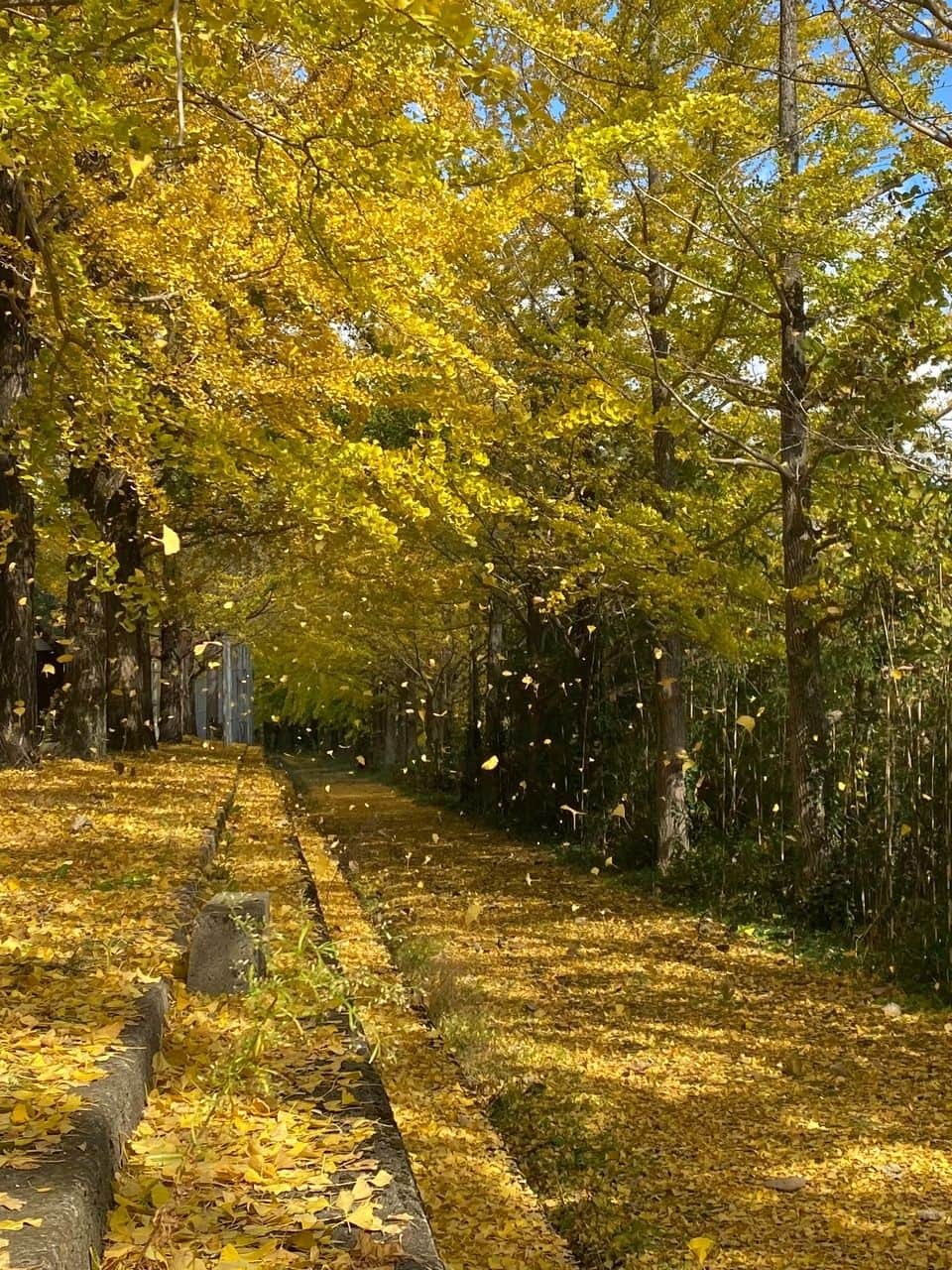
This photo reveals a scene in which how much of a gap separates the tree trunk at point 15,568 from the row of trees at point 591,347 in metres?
0.04

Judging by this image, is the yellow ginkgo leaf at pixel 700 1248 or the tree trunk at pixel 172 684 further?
the tree trunk at pixel 172 684

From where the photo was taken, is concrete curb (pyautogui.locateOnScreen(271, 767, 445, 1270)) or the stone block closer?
concrete curb (pyautogui.locateOnScreen(271, 767, 445, 1270))

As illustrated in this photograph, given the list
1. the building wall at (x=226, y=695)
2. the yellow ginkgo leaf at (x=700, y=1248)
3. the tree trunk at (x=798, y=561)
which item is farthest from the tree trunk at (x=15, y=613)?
the building wall at (x=226, y=695)

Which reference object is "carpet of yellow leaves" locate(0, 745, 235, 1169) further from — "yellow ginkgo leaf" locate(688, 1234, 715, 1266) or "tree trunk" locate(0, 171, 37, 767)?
"yellow ginkgo leaf" locate(688, 1234, 715, 1266)

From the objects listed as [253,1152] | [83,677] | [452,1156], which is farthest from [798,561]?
[83,677]

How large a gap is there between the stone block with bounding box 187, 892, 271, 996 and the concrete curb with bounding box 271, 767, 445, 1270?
1.25 ft

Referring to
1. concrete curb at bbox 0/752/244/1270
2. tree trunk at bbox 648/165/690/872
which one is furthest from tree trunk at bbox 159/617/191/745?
concrete curb at bbox 0/752/244/1270

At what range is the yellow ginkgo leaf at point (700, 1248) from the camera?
367 cm

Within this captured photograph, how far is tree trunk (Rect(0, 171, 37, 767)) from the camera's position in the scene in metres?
9.66

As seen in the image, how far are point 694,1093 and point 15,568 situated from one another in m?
7.44

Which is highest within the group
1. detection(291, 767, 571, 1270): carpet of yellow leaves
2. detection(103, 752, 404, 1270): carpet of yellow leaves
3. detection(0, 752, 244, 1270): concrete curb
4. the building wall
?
the building wall

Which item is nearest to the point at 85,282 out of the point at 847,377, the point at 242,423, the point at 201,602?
the point at 242,423

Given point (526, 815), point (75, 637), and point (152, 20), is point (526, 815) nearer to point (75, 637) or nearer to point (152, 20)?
point (75, 637)

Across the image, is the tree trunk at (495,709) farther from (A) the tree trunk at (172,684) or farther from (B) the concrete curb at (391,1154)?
(B) the concrete curb at (391,1154)
